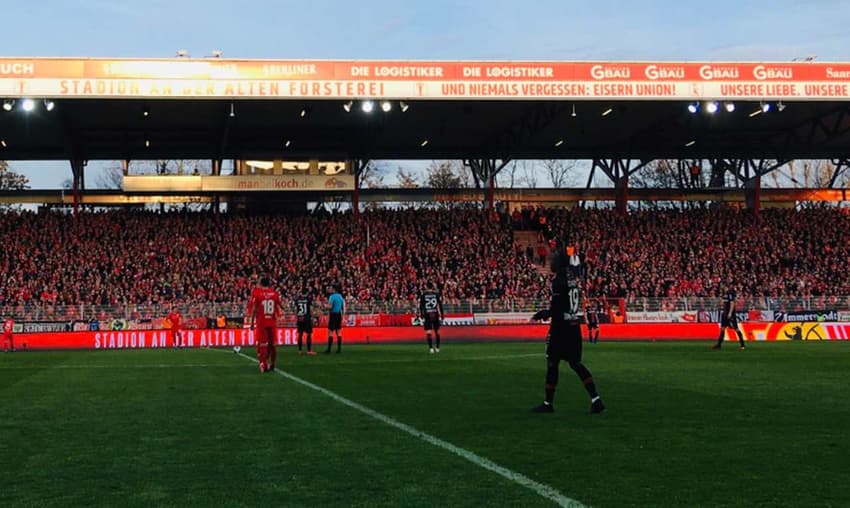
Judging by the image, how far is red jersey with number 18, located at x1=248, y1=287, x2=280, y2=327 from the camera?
1905cm

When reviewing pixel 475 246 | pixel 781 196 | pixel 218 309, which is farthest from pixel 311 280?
pixel 781 196

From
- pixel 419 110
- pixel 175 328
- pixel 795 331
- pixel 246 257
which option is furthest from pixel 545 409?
pixel 246 257

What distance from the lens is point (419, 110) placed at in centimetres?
4391

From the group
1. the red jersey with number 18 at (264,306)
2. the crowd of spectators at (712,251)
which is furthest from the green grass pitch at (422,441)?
the crowd of spectators at (712,251)

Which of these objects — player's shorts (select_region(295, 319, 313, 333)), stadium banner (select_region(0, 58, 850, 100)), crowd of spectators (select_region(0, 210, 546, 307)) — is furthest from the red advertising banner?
stadium banner (select_region(0, 58, 850, 100))

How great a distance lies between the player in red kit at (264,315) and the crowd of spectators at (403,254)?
866 inches

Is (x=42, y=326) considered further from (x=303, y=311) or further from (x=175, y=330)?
(x=303, y=311)

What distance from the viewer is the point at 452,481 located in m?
7.14

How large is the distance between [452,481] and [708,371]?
13040mm

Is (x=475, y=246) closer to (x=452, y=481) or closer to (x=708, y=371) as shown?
(x=708, y=371)

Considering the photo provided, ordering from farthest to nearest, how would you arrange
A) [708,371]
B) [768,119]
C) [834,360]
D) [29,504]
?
[768,119]
[834,360]
[708,371]
[29,504]

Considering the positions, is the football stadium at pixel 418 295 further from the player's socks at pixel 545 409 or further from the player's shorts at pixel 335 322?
the player's shorts at pixel 335 322

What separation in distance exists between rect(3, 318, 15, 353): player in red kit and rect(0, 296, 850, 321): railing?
198 centimetres

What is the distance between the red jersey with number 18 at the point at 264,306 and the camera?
1905 centimetres
